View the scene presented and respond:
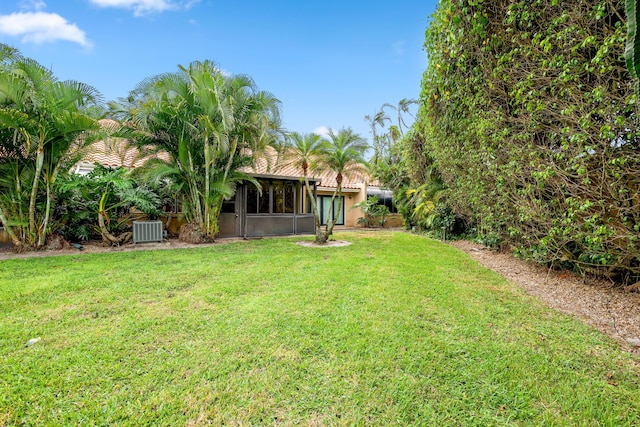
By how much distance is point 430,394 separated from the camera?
2617 mm

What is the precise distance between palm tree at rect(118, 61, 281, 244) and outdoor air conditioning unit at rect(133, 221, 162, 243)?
129 centimetres

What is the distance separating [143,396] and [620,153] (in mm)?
6262

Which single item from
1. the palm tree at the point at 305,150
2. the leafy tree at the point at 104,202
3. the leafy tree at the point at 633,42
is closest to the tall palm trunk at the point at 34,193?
the leafy tree at the point at 104,202

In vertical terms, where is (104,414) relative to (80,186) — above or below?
below

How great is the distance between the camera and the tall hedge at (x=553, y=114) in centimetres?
388

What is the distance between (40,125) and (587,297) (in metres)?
13.8

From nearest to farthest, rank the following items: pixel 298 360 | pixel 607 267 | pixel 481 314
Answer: pixel 298 360 → pixel 481 314 → pixel 607 267

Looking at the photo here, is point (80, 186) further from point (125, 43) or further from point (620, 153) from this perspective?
point (620, 153)

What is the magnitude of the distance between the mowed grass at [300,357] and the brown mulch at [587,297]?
0.37 metres

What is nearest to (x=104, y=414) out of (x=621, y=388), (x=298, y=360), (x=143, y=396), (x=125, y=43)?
(x=143, y=396)

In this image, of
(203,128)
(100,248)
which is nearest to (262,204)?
(203,128)

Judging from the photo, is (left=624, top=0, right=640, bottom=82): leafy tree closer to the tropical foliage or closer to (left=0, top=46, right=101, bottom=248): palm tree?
the tropical foliage

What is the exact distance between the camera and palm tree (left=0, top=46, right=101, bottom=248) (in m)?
7.87

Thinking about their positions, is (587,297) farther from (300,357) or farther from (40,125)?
(40,125)
